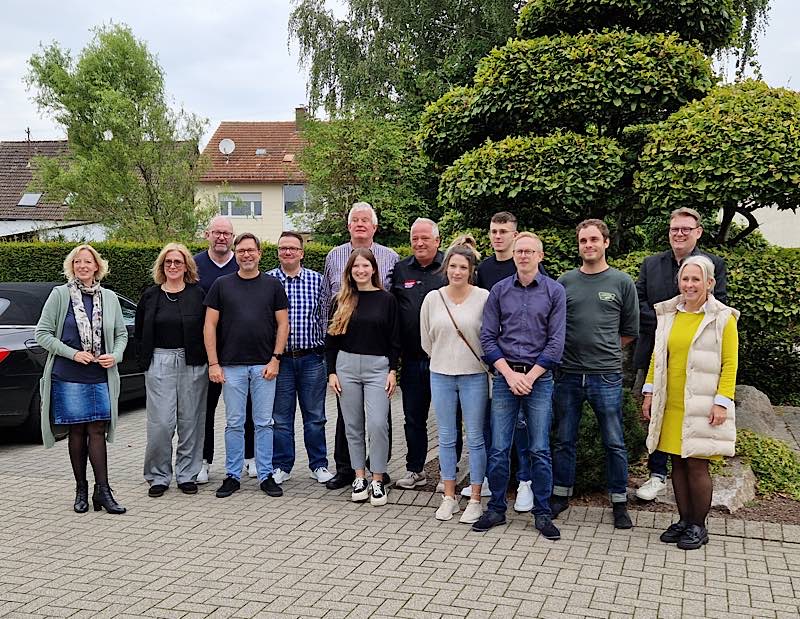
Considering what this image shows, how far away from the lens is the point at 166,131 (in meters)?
18.6

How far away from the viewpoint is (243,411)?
655cm

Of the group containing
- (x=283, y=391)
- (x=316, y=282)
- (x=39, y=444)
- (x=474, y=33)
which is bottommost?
(x=39, y=444)

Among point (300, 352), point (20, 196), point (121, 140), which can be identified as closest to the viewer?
point (300, 352)

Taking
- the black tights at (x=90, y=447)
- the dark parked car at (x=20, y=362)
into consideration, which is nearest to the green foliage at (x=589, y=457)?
the black tights at (x=90, y=447)

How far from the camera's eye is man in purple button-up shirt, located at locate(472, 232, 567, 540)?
5.46 metres

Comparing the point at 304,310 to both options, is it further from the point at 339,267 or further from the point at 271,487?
the point at 271,487

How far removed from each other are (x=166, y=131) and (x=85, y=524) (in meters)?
14.2

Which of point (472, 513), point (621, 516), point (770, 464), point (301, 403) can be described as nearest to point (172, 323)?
point (301, 403)

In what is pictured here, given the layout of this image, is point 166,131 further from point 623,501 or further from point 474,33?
point 623,501

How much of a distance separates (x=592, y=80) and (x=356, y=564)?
507 centimetres

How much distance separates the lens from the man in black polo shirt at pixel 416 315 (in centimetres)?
641

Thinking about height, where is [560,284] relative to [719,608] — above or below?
above

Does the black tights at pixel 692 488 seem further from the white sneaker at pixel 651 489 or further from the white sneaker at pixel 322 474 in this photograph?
the white sneaker at pixel 322 474

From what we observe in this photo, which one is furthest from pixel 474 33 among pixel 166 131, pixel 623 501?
pixel 623 501
